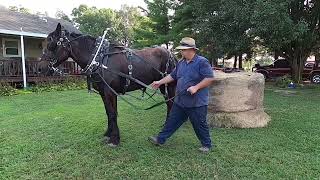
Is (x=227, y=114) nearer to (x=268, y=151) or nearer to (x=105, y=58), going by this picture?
(x=268, y=151)

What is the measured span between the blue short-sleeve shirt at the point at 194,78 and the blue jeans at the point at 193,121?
105mm

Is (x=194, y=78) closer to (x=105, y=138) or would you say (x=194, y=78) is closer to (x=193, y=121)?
(x=193, y=121)

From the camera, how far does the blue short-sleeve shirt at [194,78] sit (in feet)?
16.2

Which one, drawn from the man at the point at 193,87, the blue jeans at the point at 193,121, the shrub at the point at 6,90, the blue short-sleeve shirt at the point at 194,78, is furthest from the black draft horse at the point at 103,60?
the shrub at the point at 6,90

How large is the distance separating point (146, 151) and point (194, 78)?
4.57ft

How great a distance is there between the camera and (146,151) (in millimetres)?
5367

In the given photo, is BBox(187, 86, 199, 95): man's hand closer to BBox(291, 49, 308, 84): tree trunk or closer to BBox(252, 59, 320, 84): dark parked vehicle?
BBox(291, 49, 308, 84): tree trunk

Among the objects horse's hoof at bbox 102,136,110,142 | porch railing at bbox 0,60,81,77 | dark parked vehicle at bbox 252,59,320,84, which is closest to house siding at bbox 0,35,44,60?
porch railing at bbox 0,60,81,77

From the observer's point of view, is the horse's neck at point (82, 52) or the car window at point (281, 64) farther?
the car window at point (281, 64)

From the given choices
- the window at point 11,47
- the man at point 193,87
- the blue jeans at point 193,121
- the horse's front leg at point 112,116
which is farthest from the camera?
the window at point 11,47

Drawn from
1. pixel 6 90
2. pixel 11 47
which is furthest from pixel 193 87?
pixel 11 47

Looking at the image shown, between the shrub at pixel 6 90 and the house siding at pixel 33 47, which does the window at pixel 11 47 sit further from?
the shrub at pixel 6 90

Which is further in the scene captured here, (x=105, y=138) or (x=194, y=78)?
(x=105, y=138)

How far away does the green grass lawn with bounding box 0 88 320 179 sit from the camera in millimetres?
4496
